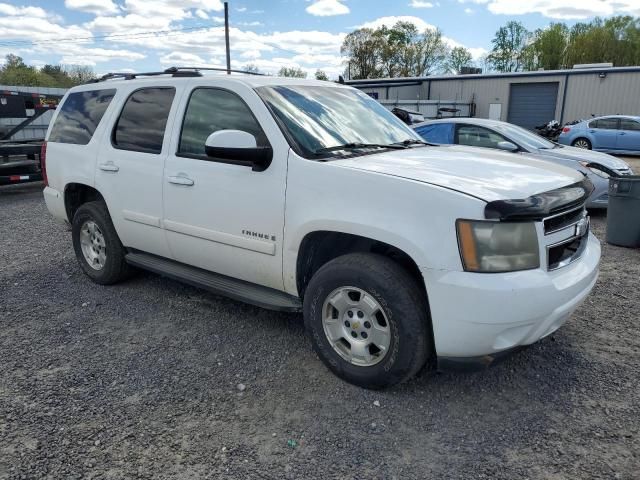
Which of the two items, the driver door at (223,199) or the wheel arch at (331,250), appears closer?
the wheel arch at (331,250)

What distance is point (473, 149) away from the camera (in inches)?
159

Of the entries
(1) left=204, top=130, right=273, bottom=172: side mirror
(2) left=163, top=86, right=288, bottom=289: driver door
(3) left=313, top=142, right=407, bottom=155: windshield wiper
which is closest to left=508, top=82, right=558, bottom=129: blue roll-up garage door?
(3) left=313, top=142, right=407, bottom=155: windshield wiper

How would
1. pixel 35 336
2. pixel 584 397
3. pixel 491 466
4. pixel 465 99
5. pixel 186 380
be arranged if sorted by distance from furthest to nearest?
1. pixel 465 99
2. pixel 35 336
3. pixel 186 380
4. pixel 584 397
5. pixel 491 466

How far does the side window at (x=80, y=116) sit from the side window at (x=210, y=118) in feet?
4.14

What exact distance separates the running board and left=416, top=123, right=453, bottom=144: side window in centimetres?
603

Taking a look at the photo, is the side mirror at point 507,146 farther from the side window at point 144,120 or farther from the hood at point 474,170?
the side window at point 144,120

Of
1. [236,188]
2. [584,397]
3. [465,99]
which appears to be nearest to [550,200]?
[584,397]

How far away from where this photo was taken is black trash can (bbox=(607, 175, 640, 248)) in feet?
20.7

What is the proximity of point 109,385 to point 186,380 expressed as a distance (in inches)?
18.8

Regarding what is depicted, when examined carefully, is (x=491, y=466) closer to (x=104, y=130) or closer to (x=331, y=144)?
(x=331, y=144)

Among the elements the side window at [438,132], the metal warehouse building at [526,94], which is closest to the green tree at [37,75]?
the metal warehouse building at [526,94]

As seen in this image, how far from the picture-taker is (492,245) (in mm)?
2646

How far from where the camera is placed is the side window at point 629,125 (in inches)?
719

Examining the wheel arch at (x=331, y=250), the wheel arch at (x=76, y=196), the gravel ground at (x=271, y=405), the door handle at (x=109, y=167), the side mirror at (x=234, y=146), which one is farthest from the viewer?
the wheel arch at (x=76, y=196)
